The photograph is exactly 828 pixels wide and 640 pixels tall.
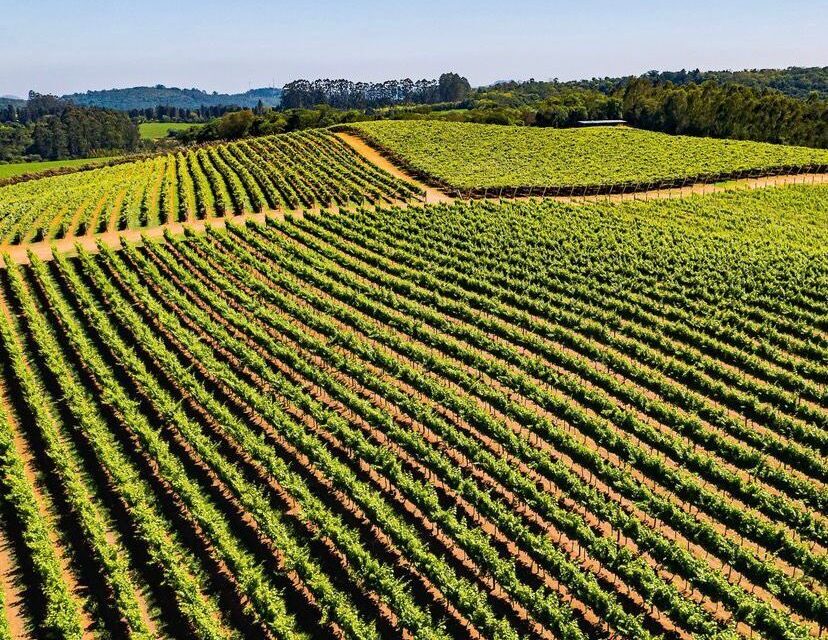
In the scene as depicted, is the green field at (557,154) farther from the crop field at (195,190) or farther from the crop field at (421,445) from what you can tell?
the crop field at (421,445)

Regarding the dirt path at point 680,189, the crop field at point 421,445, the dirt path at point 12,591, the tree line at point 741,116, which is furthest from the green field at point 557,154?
the dirt path at point 12,591

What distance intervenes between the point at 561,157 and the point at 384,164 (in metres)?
25.5

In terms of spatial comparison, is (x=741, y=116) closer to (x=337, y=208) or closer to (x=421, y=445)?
(x=337, y=208)

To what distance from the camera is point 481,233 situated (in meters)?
54.9

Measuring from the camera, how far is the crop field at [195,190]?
58.3 m

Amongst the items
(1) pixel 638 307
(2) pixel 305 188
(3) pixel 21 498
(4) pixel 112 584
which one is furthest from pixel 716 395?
(2) pixel 305 188

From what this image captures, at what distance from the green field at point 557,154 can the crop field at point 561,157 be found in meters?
0.12

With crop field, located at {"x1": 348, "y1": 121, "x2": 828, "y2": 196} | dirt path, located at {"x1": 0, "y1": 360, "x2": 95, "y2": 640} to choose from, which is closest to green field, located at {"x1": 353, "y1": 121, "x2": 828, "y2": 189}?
crop field, located at {"x1": 348, "y1": 121, "x2": 828, "y2": 196}

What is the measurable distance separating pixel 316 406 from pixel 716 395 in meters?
19.4

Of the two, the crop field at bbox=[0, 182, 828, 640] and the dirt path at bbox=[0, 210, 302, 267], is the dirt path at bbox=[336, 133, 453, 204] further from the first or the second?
the crop field at bbox=[0, 182, 828, 640]

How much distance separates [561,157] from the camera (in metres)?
88.8

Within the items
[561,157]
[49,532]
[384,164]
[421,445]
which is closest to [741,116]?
[561,157]

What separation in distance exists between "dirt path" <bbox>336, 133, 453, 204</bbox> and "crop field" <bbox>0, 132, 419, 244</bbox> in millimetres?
1671

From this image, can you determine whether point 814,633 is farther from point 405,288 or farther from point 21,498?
point 405,288
